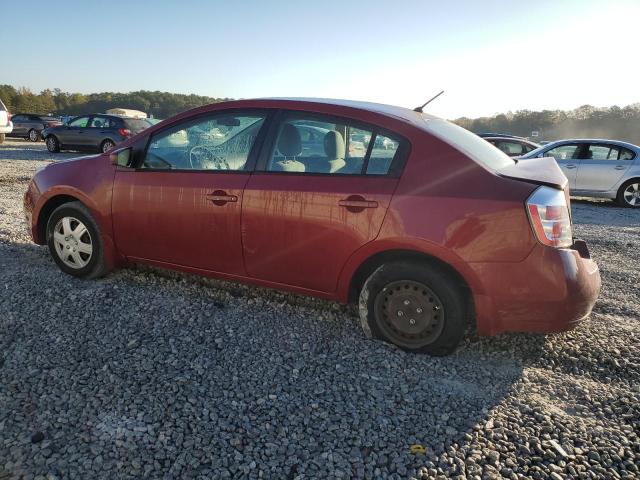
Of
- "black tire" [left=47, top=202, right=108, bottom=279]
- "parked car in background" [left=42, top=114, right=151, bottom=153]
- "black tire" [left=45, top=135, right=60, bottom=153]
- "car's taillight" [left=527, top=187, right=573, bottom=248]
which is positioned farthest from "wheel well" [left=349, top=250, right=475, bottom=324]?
"black tire" [left=45, top=135, right=60, bottom=153]

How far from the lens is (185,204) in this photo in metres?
3.43

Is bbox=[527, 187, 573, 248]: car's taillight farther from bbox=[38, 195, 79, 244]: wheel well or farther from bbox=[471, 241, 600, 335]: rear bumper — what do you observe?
bbox=[38, 195, 79, 244]: wheel well

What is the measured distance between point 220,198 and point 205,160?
415 mm

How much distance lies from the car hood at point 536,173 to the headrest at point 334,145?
101cm

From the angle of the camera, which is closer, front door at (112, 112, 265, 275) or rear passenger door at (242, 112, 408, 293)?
rear passenger door at (242, 112, 408, 293)

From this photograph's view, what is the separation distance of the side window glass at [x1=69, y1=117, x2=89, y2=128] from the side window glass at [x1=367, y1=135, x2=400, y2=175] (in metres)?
16.3

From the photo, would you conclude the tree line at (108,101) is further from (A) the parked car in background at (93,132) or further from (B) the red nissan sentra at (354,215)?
(B) the red nissan sentra at (354,215)

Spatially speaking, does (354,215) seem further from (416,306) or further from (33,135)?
(33,135)

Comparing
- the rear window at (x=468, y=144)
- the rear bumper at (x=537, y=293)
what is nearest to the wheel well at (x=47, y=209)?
the rear window at (x=468, y=144)

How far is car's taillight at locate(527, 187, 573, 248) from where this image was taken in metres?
2.55

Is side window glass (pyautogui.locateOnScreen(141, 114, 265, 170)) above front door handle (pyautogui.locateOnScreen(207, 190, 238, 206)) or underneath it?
above

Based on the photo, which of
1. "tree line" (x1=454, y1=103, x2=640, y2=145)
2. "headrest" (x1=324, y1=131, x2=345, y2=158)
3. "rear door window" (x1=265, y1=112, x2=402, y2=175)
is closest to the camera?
"rear door window" (x1=265, y1=112, x2=402, y2=175)

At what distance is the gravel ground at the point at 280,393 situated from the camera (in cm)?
199

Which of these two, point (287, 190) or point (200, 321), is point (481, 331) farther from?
point (200, 321)
